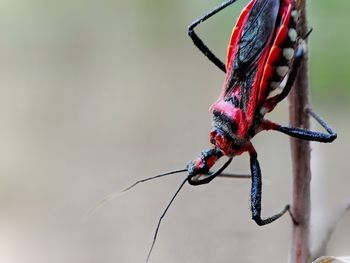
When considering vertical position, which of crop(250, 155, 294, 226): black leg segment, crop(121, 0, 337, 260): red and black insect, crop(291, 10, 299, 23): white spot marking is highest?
crop(291, 10, 299, 23): white spot marking

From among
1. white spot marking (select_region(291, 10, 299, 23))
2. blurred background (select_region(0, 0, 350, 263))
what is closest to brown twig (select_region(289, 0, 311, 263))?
white spot marking (select_region(291, 10, 299, 23))

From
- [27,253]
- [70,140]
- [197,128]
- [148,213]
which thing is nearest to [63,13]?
[70,140]

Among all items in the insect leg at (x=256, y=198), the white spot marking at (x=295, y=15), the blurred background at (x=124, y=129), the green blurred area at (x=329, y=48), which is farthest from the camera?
the blurred background at (x=124, y=129)

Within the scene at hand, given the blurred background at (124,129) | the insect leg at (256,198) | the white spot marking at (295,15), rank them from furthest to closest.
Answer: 1. the blurred background at (124,129)
2. the insect leg at (256,198)
3. the white spot marking at (295,15)

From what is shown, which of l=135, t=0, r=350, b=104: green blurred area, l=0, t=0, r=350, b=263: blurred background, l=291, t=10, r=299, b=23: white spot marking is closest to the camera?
l=291, t=10, r=299, b=23: white spot marking

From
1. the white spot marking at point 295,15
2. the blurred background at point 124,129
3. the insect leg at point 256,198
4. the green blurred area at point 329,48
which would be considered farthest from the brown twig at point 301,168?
the green blurred area at point 329,48

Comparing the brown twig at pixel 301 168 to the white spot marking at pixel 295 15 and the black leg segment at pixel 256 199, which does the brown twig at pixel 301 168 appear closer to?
the white spot marking at pixel 295 15

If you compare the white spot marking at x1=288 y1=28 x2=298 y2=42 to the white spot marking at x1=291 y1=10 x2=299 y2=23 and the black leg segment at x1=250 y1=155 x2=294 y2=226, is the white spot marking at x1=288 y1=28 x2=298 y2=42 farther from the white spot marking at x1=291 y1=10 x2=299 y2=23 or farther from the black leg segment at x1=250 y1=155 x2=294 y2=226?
the black leg segment at x1=250 y1=155 x2=294 y2=226
